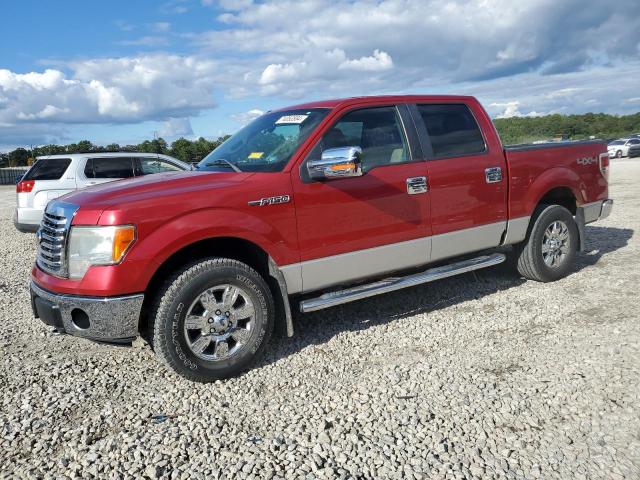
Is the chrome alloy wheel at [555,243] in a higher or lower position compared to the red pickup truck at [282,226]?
lower

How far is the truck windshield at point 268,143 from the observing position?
4207 millimetres

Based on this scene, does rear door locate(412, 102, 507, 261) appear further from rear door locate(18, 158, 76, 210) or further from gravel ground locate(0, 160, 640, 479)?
rear door locate(18, 158, 76, 210)

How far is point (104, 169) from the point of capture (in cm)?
991

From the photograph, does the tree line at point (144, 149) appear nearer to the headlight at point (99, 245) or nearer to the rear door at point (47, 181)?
the rear door at point (47, 181)

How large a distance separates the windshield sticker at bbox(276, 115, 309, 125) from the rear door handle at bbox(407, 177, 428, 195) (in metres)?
1.03

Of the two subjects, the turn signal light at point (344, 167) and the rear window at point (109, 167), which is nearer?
the turn signal light at point (344, 167)

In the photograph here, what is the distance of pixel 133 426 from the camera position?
10.5 ft

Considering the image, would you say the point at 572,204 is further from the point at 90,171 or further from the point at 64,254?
the point at 90,171

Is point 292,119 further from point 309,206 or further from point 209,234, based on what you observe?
point 209,234

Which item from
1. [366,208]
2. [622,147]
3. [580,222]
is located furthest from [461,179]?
[622,147]

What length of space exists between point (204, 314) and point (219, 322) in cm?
12

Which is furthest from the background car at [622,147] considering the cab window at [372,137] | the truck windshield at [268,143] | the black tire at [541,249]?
the truck windshield at [268,143]

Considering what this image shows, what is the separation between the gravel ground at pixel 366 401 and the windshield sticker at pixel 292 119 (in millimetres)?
1832

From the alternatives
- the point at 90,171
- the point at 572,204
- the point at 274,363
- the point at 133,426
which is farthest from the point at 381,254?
the point at 90,171
